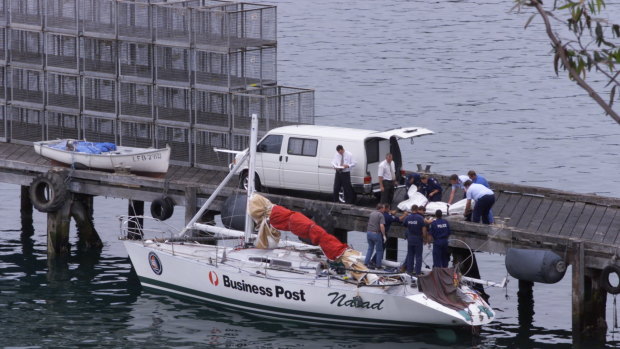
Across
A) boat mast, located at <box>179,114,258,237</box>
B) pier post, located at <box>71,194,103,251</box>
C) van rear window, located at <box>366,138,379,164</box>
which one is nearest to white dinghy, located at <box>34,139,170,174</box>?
pier post, located at <box>71,194,103,251</box>

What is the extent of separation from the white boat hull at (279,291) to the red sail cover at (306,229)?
0.70 metres

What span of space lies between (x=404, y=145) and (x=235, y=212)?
2844cm

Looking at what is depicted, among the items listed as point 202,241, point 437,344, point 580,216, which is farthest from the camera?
point 202,241

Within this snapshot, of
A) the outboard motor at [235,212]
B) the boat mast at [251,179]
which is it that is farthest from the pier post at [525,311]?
the outboard motor at [235,212]

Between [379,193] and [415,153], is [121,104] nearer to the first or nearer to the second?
[379,193]

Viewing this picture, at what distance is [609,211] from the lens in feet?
102

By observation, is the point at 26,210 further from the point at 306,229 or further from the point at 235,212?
the point at 306,229

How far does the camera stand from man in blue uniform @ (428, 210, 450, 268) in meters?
28.6

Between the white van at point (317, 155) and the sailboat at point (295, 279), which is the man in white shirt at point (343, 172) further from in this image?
the sailboat at point (295, 279)

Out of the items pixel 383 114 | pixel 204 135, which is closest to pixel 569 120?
pixel 383 114

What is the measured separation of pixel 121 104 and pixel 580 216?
15.3 meters

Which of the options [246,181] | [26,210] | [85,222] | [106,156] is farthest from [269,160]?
[26,210]

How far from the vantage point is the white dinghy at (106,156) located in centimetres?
3562

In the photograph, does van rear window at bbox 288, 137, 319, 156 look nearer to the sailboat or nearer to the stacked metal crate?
the sailboat
